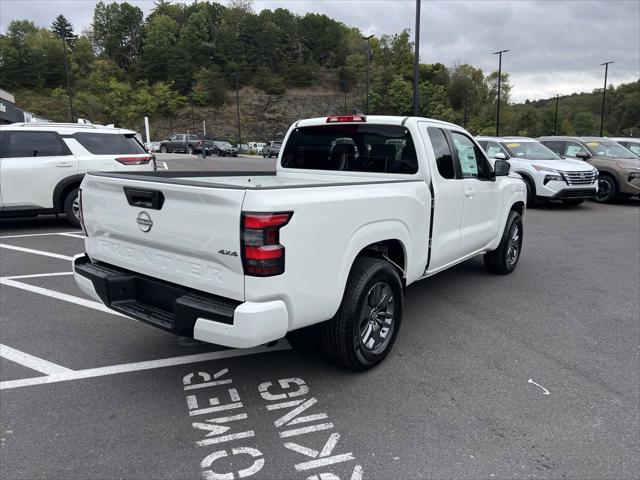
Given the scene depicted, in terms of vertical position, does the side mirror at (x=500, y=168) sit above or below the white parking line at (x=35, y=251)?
above

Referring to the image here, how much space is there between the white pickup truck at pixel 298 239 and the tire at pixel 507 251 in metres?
1.48

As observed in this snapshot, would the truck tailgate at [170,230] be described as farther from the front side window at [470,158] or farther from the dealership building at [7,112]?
the dealership building at [7,112]

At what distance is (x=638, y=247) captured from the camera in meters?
8.34

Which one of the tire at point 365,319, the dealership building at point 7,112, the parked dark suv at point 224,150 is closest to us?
the tire at point 365,319

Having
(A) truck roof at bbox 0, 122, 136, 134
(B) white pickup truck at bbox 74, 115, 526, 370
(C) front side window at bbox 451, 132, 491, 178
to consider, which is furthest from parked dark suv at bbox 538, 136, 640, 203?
(A) truck roof at bbox 0, 122, 136, 134

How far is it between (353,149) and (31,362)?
10.5 ft

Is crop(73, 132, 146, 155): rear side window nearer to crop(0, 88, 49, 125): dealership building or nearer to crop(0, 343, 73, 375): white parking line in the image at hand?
crop(0, 343, 73, 375): white parking line

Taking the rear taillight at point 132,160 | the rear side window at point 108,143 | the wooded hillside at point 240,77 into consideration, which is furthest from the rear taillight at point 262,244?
the wooded hillside at point 240,77

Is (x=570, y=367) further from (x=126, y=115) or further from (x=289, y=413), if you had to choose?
(x=126, y=115)

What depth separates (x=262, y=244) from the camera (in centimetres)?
258

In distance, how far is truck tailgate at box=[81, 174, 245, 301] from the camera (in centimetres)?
265

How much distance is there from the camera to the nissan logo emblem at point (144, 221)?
305 centimetres

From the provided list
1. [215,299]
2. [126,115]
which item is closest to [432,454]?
[215,299]

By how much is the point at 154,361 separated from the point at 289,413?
1327 millimetres
